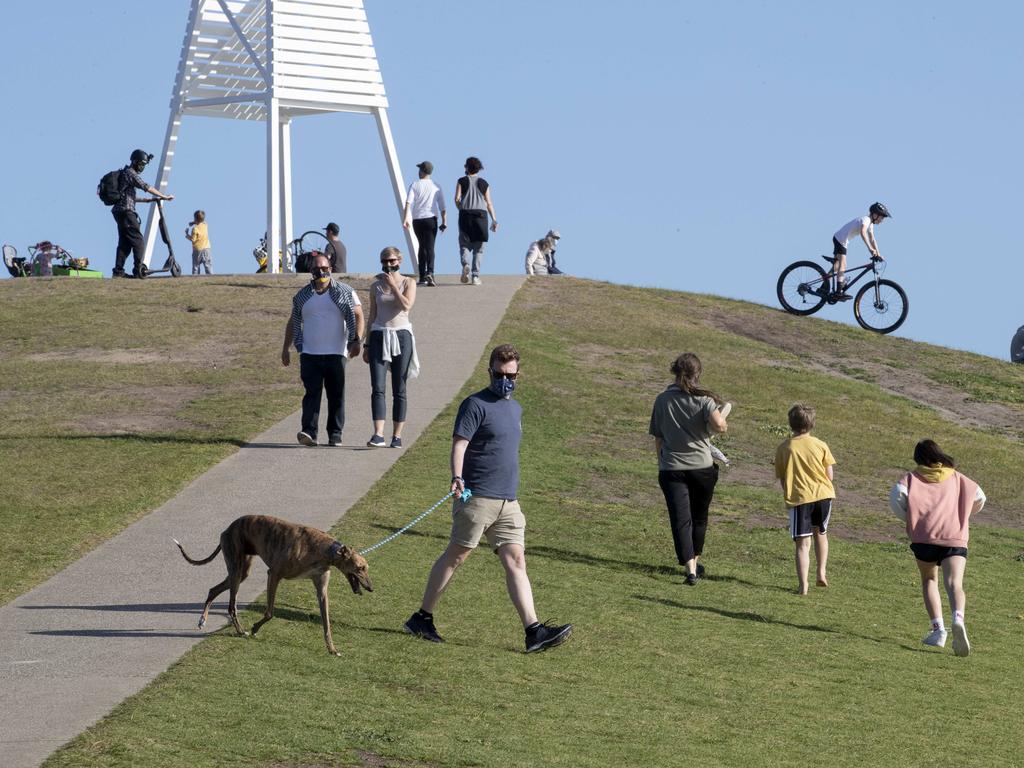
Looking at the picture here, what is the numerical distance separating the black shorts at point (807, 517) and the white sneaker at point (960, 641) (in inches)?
70.3

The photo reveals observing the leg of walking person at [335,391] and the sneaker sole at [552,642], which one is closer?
the sneaker sole at [552,642]

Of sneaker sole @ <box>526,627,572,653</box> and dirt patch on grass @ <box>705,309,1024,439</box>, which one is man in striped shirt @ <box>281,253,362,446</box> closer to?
sneaker sole @ <box>526,627,572,653</box>

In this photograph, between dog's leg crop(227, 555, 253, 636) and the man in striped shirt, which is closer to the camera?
dog's leg crop(227, 555, 253, 636)

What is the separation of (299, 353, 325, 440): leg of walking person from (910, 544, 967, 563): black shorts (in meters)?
7.12

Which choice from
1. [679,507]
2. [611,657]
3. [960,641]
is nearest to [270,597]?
[611,657]

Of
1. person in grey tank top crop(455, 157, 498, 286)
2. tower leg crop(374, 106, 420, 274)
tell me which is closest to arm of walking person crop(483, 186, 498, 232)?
person in grey tank top crop(455, 157, 498, 286)

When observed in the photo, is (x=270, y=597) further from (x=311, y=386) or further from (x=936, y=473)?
(x=311, y=386)

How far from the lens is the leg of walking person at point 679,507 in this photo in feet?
41.2

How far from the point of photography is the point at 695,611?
468 inches

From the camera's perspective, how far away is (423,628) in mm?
9883

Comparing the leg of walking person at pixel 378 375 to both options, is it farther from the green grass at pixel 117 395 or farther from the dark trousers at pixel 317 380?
the green grass at pixel 117 395

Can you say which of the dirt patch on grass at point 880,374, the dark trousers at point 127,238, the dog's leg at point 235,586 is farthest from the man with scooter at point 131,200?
the dog's leg at point 235,586

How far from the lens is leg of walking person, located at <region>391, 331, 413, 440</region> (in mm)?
A: 16594

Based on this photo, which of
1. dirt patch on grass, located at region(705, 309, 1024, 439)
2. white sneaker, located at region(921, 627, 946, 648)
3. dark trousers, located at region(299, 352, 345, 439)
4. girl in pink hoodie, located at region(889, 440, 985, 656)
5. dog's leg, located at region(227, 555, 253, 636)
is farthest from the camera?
dirt patch on grass, located at region(705, 309, 1024, 439)
